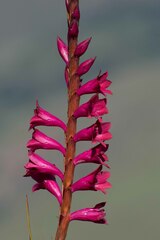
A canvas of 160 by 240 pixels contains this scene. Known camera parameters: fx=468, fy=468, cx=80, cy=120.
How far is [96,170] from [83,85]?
1004 millimetres

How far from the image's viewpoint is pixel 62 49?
5238 millimetres

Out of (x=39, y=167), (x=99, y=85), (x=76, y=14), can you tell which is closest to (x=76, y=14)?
(x=76, y=14)

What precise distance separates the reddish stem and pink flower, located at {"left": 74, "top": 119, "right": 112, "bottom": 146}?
0.76ft

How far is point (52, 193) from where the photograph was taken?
515cm

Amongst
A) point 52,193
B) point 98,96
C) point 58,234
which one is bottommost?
point 58,234

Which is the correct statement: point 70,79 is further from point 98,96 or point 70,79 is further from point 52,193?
point 52,193

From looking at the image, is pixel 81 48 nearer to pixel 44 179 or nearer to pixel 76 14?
pixel 76 14

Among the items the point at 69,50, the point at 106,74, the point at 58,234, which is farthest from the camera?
the point at 106,74

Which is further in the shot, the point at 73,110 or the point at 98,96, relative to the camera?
the point at 98,96

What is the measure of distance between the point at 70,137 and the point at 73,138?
0.03 metres

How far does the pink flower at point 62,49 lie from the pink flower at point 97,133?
78 centimetres

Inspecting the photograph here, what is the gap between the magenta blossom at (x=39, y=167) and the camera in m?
5.25

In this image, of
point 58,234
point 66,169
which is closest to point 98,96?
point 66,169

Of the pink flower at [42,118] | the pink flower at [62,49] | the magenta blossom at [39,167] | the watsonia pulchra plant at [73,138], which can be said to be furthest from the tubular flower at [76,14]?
the magenta blossom at [39,167]
